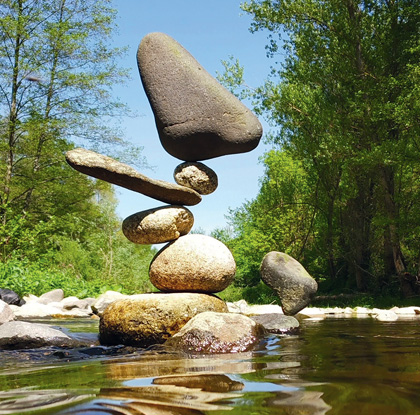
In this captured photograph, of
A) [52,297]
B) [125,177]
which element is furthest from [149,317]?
[52,297]

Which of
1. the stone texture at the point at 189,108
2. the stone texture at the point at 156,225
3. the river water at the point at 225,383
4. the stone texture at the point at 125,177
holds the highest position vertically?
the stone texture at the point at 189,108

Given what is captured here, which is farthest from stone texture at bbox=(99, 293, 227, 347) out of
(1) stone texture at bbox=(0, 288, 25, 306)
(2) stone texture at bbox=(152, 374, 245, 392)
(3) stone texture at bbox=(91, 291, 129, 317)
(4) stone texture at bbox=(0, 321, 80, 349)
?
(1) stone texture at bbox=(0, 288, 25, 306)

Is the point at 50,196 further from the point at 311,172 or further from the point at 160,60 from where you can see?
the point at 160,60

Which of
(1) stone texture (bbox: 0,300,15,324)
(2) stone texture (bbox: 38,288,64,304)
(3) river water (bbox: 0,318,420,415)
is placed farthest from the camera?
(2) stone texture (bbox: 38,288,64,304)

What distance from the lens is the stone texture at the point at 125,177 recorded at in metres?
5.86

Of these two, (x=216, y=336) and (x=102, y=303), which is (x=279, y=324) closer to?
(x=216, y=336)

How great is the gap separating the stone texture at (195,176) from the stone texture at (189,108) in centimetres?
15

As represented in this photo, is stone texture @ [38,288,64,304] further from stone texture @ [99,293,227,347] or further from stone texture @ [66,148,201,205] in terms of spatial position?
stone texture @ [66,148,201,205]

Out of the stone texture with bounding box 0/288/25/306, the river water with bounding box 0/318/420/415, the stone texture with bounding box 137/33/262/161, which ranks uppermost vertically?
the stone texture with bounding box 137/33/262/161

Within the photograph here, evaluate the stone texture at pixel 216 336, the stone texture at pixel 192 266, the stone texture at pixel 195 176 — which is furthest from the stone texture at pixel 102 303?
→ the stone texture at pixel 216 336

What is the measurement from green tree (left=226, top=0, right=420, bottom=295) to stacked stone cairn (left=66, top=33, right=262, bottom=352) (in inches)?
338

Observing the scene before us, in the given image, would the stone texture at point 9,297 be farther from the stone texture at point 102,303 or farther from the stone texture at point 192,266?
the stone texture at point 192,266

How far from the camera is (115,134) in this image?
2167 cm

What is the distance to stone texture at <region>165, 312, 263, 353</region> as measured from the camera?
15.4 feet
